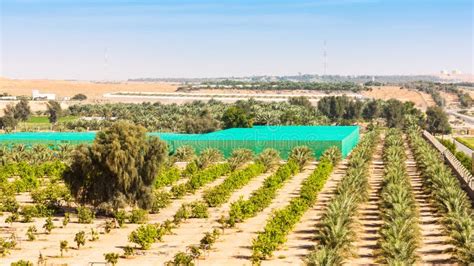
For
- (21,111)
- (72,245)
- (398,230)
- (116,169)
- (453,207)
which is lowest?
(21,111)

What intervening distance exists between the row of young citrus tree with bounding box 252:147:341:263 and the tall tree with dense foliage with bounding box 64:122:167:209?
668 cm

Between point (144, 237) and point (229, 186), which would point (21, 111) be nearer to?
point (229, 186)

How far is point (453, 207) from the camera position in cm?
3247

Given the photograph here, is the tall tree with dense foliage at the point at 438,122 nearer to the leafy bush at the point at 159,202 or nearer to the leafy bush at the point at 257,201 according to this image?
the leafy bush at the point at 257,201

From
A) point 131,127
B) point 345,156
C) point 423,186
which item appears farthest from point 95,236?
point 345,156

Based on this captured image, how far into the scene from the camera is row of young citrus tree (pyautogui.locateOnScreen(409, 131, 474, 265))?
25569 mm

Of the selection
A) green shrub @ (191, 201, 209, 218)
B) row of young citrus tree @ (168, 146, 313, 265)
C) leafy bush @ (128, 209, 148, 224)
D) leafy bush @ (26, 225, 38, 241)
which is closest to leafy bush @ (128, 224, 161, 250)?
row of young citrus tree @ (168, 146, 313, 265)

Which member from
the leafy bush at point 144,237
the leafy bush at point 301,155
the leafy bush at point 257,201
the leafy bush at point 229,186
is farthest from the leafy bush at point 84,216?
the leafy bush at point 301,155

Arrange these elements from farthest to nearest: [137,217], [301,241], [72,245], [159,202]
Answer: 1. [159,202]
2. [137,217]
3. [301,241]
4. [72,245]

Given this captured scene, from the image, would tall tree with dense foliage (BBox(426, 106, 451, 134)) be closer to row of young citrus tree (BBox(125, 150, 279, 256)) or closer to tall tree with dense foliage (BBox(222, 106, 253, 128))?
tall tree with dense foliage (BBox(222, 106, 253, 128))

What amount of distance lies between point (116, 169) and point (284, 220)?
8.69m

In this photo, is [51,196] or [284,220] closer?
[284,220]

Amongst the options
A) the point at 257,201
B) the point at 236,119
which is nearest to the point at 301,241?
the point at 257,201

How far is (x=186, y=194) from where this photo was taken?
149ft
